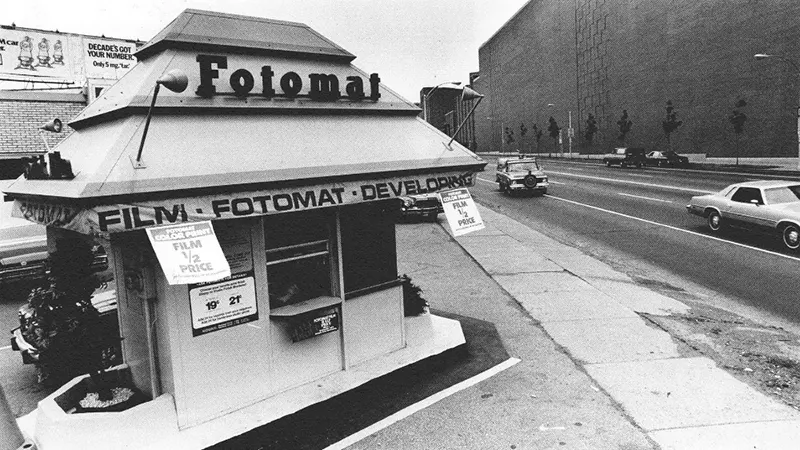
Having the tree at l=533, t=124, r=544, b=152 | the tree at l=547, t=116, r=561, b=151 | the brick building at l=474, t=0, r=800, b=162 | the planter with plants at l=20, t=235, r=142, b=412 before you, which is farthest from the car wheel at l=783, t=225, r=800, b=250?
the tree at l=533, t=124, r=544, b=152

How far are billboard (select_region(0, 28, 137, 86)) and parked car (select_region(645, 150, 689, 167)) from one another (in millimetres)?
42726

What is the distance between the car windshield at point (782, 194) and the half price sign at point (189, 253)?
15877mm

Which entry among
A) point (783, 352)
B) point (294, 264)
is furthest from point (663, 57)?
point (294, 264)

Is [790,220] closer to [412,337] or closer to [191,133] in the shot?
[412,337]

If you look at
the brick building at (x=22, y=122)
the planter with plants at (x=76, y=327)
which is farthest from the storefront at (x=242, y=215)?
the brick building at (x=22, y=122)

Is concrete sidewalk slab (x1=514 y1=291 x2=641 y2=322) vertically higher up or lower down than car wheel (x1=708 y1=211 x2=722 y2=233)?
lower down

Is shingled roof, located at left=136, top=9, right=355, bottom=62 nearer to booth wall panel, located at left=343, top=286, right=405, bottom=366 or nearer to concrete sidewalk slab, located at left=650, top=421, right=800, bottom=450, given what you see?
booth wall panel, located at left=343, top=286, right=405, bottom=366

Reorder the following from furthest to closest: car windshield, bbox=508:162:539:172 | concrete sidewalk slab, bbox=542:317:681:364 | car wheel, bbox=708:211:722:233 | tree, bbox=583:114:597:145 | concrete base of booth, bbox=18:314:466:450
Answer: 1. tree, bbox=583:114:597:145
2. car windshield, bbox=508:162:539:172
3. car wheel, bbox=708:211:722:233
4. concrete sidewalk slab, bbox=542:317:681:364
5. concrete base of booth, bbox=18:314:466:450

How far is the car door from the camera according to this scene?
1545 cm

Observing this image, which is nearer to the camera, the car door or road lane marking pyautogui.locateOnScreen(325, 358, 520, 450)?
road lane marking pyautogui.locateOnScreen(325, 358, 520, 450)

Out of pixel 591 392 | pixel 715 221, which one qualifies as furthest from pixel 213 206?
pixel 715 221

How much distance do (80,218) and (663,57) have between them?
6116cm

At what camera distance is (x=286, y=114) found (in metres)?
6.64

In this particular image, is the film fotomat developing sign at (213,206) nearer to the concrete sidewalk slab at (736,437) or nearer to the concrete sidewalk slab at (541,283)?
the concrete sidewalk slab at (736,437)
